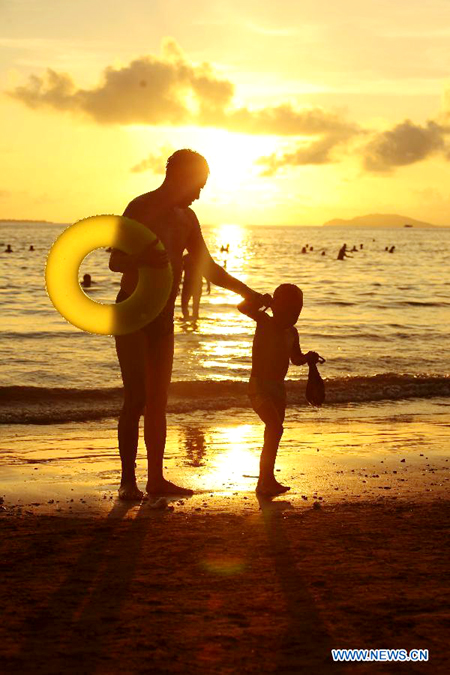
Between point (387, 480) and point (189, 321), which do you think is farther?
point (189, 321)

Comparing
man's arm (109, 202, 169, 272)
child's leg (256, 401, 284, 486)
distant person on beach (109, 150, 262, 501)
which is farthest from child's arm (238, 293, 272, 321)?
man's arm (109, 202, 169, 272)

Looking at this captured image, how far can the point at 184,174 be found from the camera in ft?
17.3

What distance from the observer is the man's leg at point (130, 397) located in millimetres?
5215

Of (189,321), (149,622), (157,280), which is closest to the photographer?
(149,622)

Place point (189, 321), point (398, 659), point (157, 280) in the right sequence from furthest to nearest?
1. point (189, 321)
2. point (157, 280)
3. point (398, 659)

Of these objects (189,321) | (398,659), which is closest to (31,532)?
(398,659)

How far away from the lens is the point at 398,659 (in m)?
3.16

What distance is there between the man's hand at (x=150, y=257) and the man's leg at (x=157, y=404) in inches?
19.4

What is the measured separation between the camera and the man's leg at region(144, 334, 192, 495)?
5.29 metres

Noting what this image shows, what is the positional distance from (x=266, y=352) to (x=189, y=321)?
16.0 m

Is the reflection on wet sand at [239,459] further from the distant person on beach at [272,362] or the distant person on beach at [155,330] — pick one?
the distant person on beach at [155,330]

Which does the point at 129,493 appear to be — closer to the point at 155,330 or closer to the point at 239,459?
the point at 155,330

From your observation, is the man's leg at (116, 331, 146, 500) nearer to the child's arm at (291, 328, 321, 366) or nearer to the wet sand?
the wet sand

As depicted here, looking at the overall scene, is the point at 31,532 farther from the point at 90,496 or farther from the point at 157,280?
the point at 157,280
